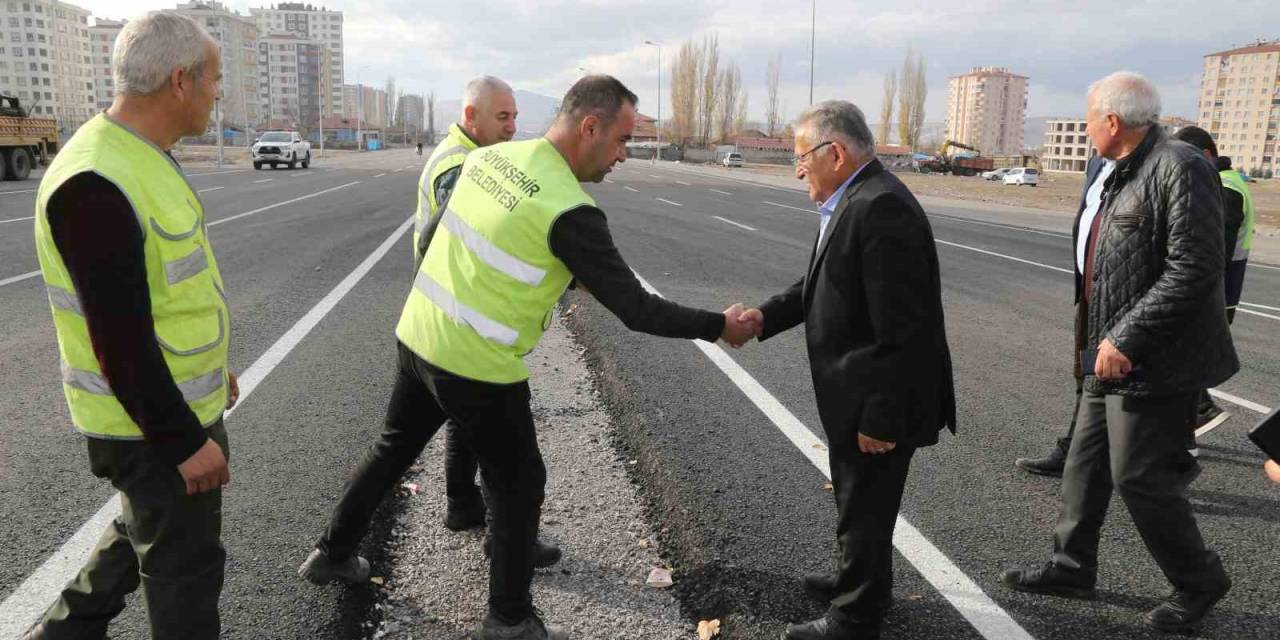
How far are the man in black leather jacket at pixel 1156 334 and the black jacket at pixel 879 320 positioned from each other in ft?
2.44

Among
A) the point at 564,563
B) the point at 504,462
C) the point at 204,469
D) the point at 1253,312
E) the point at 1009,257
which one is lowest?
the point at 564,563

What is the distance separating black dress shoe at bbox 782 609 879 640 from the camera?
2.88 meters

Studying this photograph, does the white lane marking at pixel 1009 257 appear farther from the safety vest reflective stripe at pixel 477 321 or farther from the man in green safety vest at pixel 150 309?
the man in green safety vest at pixel 150 309

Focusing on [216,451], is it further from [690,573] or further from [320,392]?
[320,392]

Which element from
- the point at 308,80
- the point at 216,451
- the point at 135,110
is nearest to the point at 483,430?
the point at 216,451

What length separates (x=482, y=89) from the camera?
475cm

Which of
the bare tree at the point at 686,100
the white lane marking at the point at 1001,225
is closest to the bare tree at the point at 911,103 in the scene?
the bare tree at the point at 686,100

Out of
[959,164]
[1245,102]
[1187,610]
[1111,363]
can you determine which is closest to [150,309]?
[1111,363]

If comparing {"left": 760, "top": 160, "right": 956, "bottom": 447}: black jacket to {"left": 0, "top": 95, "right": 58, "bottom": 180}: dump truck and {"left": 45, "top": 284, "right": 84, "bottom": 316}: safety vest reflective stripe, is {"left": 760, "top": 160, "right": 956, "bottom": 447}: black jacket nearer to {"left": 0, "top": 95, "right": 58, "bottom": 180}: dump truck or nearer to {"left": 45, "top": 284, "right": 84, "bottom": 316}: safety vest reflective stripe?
{"left": 45, "top": 284, "right": 84, "bottom": 316}: safety vest reflective stripe

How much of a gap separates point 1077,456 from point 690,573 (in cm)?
163

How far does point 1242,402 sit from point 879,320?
15.8ft

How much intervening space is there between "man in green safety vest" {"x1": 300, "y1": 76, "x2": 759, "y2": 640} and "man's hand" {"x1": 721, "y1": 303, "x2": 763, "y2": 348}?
0.11 metres

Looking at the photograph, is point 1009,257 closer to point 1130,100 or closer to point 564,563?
point 1130,100

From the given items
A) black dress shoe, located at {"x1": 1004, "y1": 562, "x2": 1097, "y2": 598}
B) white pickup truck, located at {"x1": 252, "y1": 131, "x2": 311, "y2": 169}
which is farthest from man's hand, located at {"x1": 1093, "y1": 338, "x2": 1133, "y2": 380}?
white pickup truck, located at {"x1": 252, "y1": 131, "x2": 311, "y2": 169}
